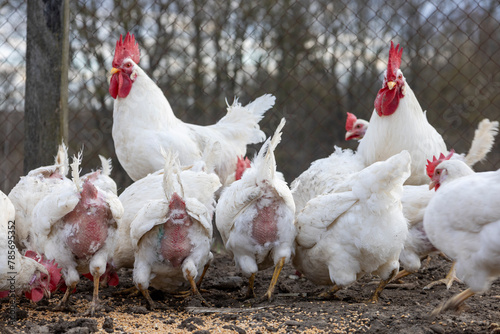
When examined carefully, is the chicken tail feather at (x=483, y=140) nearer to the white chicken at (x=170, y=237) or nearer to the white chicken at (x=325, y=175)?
the white chicken at (x=325, y=175)

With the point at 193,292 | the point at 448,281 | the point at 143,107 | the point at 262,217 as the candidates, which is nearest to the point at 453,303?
the point at 448,281

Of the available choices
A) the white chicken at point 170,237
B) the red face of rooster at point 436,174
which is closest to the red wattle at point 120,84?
the white chicken at point 170,237

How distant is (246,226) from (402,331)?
4.28ft

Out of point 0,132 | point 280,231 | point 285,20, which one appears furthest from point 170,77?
point 280,231

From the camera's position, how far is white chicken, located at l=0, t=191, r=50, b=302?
330 cm

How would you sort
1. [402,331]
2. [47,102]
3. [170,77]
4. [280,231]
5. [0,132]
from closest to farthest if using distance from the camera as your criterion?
[402,331], [280,231], [47,102], [170,77], [0,132]

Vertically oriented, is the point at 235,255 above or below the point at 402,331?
above

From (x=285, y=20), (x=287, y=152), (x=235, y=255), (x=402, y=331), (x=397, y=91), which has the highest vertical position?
(x=285, y=20)

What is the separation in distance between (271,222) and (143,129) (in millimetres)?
1814

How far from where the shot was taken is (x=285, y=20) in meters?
7.69

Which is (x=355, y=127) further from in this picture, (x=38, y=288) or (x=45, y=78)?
(x=38, y=288)

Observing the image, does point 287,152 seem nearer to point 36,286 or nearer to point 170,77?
point 170,77

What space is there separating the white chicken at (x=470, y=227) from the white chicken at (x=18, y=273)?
2463 mm

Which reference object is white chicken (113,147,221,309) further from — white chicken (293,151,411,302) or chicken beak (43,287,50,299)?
white chicken (293,151,411,302)
